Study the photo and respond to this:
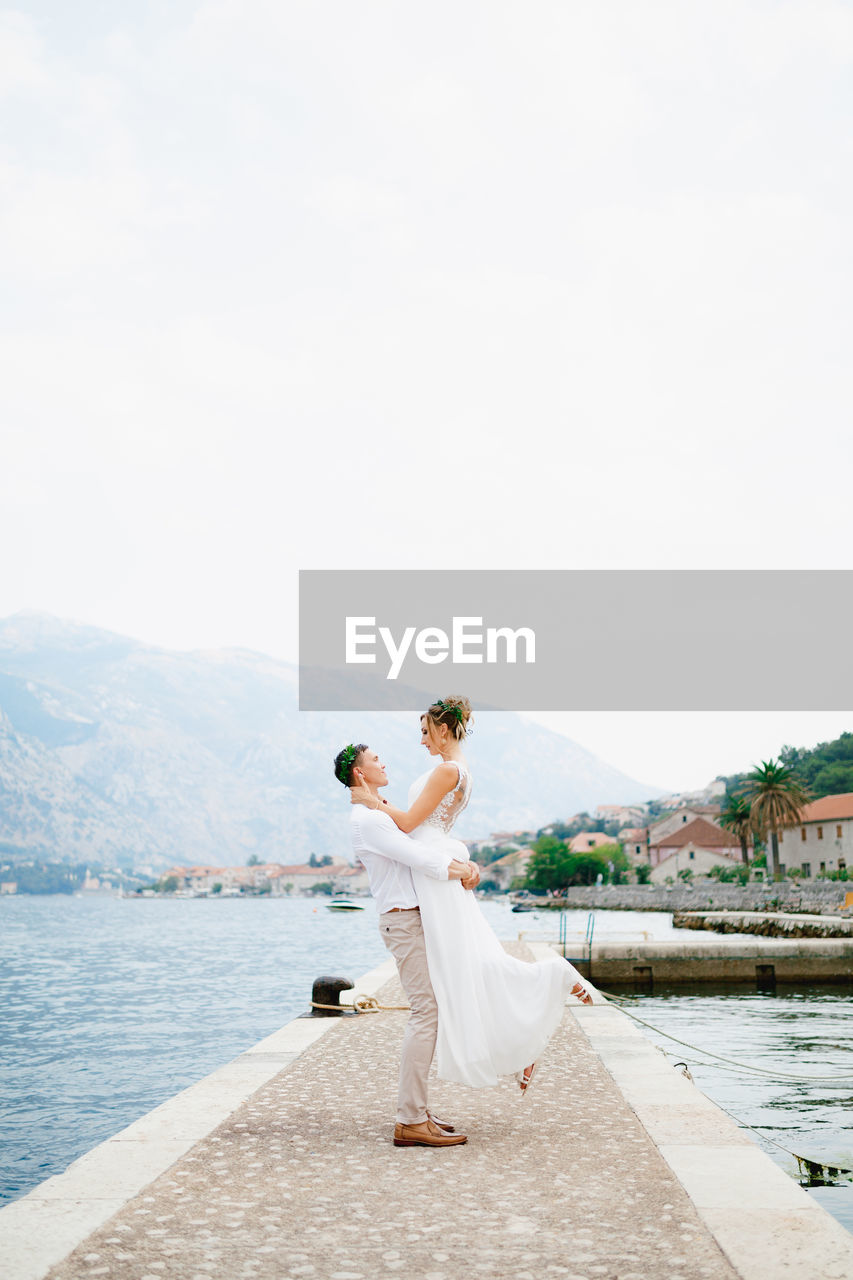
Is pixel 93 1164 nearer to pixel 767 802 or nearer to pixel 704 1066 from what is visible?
pixel 704 1066

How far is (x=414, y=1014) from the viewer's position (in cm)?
629

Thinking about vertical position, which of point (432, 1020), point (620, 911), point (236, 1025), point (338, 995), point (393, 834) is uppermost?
point (393, 834)

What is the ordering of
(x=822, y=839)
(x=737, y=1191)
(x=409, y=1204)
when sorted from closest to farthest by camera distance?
(x=409, y=1204) → (x=737, y=1191) → (x=822, y=839)

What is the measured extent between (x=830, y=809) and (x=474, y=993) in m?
93.5

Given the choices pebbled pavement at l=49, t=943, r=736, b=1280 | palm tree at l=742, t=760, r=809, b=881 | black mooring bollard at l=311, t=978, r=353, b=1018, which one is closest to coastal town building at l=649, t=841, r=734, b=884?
palm tree at l=742, t=760, r=809, b=881

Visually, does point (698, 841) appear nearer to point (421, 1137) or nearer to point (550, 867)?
point (550, 867)

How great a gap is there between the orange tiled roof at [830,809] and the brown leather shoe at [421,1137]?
290ft

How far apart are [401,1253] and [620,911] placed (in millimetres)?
131306

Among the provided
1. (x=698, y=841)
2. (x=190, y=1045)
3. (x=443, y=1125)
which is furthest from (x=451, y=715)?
(x=698, y=841)

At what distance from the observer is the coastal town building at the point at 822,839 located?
8862 cm

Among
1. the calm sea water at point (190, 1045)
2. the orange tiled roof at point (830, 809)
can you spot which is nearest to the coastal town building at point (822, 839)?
the orange tiled roof at point (830, 809)

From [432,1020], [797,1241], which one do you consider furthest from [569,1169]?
[797,1241]

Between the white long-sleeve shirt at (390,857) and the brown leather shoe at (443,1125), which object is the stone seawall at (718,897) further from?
the white long-sleeve shirt at (390,857)

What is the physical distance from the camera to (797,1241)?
14.5 feet
